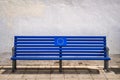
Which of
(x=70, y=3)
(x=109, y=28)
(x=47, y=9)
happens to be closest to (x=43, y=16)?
(x=47, y=9)

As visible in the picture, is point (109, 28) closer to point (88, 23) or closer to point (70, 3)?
point (88, 23)

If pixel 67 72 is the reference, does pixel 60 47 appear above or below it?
above

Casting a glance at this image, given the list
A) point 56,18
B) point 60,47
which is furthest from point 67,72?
point 56,18

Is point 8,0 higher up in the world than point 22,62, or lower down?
higher up

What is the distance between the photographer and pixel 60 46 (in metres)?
7.28

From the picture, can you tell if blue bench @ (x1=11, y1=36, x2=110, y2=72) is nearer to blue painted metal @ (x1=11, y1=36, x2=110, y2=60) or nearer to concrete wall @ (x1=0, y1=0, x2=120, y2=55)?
blue painted metal @ (x1=11, y1=36, x2=110, y2=60)

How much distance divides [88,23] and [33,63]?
1911 mm

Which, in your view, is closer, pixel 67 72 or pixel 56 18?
pixel 67 72

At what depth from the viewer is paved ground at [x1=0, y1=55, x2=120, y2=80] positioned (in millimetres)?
6824

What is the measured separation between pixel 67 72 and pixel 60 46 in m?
0.64

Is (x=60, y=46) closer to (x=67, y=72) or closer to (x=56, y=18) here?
(x=67, y=72)

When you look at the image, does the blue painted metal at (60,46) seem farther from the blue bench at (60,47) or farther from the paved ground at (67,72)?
the paved ground at (67,72)

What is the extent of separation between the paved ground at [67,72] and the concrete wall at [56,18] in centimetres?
95

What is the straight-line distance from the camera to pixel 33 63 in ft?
26.7
